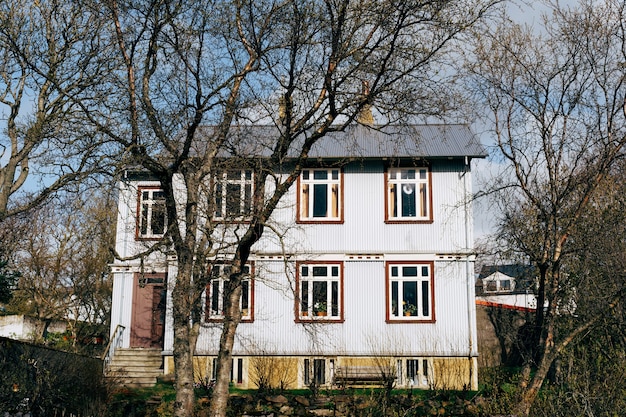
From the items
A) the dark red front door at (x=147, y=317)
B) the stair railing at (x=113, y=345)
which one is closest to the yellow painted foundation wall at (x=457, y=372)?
the dark red front door at (x=147, y=317)

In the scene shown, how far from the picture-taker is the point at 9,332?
32.1 metres

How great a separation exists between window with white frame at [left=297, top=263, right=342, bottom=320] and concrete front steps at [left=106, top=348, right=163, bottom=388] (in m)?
4.75

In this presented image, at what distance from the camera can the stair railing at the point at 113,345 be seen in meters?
21.2

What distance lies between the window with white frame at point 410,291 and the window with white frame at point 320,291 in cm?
153

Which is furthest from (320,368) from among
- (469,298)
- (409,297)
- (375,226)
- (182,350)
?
(182,350)

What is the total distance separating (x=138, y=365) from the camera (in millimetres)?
21922

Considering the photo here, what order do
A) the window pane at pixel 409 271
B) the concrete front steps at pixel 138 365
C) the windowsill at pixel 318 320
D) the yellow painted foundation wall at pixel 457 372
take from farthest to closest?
the window pane at pixel 409 271
the windowsill at pixel 318 320
the concrete front steps at pixel 138 365
the yellow painted foundation wall at pixel 457 372

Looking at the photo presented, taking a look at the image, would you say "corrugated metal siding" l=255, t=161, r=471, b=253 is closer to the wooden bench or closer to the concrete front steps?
the wooden bench

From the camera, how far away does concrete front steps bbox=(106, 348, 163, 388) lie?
20.9 m

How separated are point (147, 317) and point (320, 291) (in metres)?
5.93

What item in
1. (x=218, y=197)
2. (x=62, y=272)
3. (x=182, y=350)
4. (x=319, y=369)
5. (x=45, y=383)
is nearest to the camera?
(x=45, y=383)

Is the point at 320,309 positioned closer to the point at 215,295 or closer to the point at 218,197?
the point at 215,295

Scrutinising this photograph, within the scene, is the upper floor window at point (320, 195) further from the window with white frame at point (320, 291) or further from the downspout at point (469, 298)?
the downspout at point (469, 298)

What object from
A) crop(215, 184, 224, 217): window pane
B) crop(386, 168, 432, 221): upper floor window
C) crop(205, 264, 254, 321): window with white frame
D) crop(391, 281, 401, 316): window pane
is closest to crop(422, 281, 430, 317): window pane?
crop(391, 281, 401, 316): window pane
